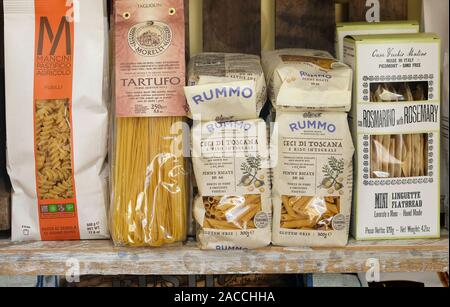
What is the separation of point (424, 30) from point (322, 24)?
0.77 feet

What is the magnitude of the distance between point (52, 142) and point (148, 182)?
8.6 inches

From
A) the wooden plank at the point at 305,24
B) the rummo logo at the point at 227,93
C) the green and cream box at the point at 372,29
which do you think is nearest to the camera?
the rummo logo at the point at 227,93

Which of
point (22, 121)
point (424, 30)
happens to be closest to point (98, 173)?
point (22, 121)

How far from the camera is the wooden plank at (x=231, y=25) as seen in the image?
5.24 feet

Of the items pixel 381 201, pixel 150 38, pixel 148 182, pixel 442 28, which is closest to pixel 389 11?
pixel 442 28

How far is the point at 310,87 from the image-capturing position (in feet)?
4.38

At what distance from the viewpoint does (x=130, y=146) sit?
137 cm

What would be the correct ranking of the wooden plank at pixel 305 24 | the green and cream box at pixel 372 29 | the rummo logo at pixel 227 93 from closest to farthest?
the rummo logo at pixel 227 93
the green and cream box at pixel 372 29
the wooden plank at pixel 305 24

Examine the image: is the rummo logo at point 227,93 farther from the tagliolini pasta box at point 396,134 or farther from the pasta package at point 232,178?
the tagliolini pasta box at point 396,134

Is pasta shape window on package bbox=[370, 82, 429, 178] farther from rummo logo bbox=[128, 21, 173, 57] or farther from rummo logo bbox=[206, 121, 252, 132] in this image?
rummo logo bbox=[128, 21, 173, 57]

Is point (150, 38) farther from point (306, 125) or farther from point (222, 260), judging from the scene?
point (222, 260)

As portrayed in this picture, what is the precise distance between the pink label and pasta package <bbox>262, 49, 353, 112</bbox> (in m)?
0.19

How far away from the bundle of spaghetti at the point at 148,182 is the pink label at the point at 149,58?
0.03 m

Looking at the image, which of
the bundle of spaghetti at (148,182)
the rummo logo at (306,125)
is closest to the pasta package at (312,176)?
the rummo logo at (306,125)
